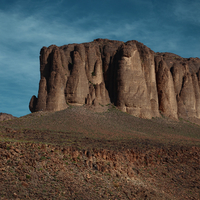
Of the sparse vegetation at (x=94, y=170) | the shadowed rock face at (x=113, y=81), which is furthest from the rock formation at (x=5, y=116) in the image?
the sparse vegetation at (x=94, y=170)

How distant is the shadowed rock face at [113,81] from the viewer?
162ft

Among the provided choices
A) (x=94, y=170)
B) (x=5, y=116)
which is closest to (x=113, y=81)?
(x=5, y=116)

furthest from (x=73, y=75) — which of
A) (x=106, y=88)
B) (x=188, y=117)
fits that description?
(x=188, y=117)

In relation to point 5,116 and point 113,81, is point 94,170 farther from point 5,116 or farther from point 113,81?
point 5,116

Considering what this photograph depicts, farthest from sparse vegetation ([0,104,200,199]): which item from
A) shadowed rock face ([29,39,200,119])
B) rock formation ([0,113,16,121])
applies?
rock formation ([0,113,16,121])

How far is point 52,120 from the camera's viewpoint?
42.8 meters

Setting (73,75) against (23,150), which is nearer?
(23,150)

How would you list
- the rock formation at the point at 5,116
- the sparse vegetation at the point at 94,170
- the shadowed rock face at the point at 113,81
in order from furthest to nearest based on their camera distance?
1. the rock formation at the point at 5,116
2. the shadowed rock face at the point at 113,81
3. the sparse vegetation at the point at 94,170

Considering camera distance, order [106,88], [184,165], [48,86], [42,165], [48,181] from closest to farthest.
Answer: [48,181] → [42,165] → [184,165] → [48,86] → [106,88]

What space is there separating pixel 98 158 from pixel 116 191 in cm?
406

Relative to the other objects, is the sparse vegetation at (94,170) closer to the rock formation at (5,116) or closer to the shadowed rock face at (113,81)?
the shadowed rock face at (113,81)

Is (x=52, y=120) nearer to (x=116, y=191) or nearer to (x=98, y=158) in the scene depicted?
(x=98, y=158)

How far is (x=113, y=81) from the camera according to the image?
55.1 metres

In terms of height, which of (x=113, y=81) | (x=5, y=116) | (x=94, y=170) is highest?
(x=113, y=81)
